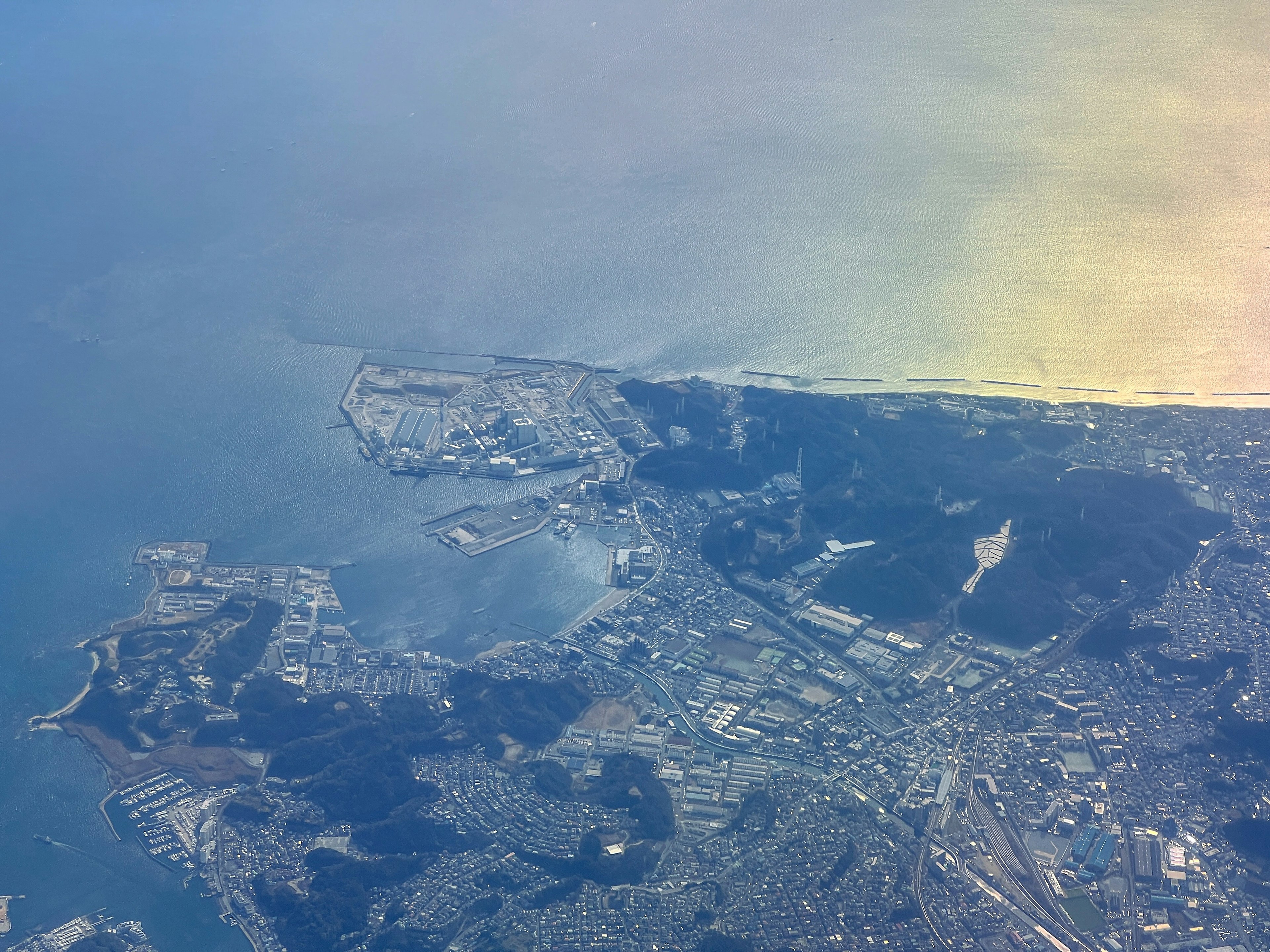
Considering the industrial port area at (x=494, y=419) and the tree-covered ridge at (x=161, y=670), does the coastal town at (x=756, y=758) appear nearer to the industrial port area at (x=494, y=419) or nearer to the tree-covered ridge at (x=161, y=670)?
the tree-covered ridge at (x=161, y=670)

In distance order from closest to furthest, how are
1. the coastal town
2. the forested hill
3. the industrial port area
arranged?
the coastal town
the forested hill
the industrial port area

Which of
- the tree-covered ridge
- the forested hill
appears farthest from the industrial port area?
the tree-covered ridge

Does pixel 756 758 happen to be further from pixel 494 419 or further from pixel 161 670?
pixel 494 419

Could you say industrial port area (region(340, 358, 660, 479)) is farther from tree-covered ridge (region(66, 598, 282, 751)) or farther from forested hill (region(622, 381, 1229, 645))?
tree-covered ridge (region(66, 598, 282, 751))

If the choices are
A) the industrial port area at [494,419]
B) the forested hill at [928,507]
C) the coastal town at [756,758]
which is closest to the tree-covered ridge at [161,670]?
the coastal town at [756,758]

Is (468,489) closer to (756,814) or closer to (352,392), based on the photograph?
(352,392)

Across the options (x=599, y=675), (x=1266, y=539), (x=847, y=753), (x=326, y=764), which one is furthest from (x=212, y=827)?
(x=1266, y=539)
